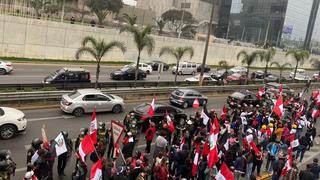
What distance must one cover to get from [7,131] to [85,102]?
17.8ft

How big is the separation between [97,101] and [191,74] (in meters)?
28.6

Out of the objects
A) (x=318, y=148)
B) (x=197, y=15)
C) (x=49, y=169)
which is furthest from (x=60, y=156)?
(x=197, y=15)

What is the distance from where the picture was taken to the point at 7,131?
14289 mm

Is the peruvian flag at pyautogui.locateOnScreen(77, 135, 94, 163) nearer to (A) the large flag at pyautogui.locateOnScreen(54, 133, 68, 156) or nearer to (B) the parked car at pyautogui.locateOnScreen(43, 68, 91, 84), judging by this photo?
(A) the large flag at pyautogui.locateOnScreen(54, 133, 68, 156)

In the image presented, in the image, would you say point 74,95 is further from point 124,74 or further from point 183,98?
point 124,74

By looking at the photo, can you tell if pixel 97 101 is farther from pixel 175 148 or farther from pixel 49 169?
pixel 49 169

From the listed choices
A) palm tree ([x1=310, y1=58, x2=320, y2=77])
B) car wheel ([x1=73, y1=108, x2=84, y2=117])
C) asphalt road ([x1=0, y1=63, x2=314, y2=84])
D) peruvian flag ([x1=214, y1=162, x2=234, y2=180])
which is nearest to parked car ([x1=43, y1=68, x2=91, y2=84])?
asphalt road ([x1=0, y1=63, x2=314, y2=84])

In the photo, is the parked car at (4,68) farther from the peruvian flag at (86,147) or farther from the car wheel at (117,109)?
the peruvian flag at (86,147)

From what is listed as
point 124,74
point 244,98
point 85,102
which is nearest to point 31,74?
point 124,74

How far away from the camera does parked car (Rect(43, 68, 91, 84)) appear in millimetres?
25766

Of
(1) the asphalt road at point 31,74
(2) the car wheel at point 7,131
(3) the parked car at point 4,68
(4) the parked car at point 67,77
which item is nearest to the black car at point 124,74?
(1) the asphalt road at point 31,74

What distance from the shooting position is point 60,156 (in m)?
11.4

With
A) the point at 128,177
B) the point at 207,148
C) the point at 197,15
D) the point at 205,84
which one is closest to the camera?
the point at 128,177

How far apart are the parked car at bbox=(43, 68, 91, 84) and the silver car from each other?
6.44m
